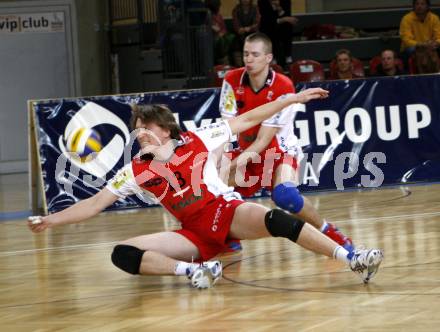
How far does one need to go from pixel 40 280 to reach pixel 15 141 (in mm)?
11742

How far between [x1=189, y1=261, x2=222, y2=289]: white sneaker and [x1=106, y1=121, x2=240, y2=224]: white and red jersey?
0.42 metres

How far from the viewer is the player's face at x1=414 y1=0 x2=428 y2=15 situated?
59.1 feet

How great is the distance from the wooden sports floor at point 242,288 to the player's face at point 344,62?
188 inches

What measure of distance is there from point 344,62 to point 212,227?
8.54 meters

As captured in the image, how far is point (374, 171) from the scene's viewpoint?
14.1 meters

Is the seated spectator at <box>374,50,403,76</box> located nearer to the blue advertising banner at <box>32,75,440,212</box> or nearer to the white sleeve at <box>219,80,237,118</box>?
the blue advertising banner at <box>32,75,440,212</box>

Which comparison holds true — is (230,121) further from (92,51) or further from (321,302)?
(92,51)

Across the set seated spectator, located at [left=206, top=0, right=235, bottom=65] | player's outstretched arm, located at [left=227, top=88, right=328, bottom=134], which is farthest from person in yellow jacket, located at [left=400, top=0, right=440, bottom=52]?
player's outstretched arm, located at [left=227, top=88, right=328, bottom=134]

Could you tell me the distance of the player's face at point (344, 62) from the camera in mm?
15578

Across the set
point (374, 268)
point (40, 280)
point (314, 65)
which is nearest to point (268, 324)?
point (374, 268)

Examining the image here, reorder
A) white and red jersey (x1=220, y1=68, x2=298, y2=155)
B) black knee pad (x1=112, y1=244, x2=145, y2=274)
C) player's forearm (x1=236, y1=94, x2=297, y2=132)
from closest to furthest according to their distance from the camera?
black knee pad (x1=112, y1=244, x2=145, y2=274) < player's forearm (x1=236, y1=94, x2=297, y2=132) < white and red jersey (x1=220, y1=68, x2=298, y2=155)

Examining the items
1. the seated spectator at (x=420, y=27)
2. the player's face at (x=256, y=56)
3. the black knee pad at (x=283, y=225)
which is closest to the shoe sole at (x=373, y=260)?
the black knee pad at (x=283, y=225)

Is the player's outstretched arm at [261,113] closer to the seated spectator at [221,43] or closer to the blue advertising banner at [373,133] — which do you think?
the blue advertising banner at [373,133]

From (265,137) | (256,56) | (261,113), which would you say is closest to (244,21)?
(256,56)
